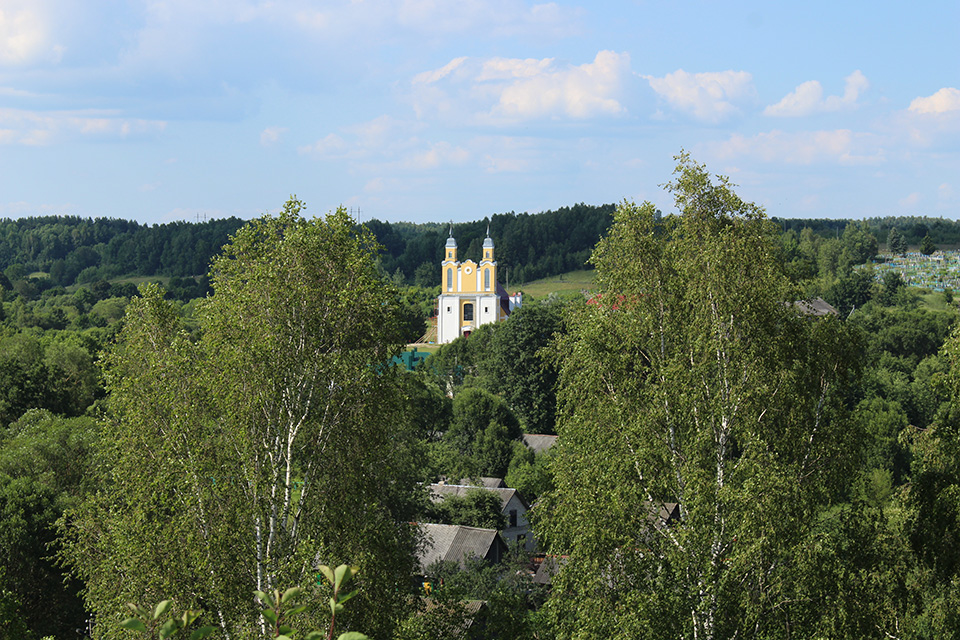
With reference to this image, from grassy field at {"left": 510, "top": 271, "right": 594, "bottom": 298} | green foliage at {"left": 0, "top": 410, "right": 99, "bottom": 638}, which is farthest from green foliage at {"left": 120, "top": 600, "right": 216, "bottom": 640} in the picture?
grassy field at {"left": 510, "top": 271, "right": 594, "bottom": 298}

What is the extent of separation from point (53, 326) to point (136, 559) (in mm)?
85237

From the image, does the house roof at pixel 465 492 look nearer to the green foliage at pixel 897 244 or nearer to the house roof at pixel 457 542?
the house roof at pixel 457 542

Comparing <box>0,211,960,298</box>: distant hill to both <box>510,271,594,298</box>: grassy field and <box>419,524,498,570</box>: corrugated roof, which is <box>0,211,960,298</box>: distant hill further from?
<box>419,524,498,570</box>: corrugated roof

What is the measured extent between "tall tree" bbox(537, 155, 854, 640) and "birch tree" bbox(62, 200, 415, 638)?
10.4 ft

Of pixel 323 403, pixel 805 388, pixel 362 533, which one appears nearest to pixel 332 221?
pixel 323 403

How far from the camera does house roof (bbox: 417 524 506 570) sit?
115 ft

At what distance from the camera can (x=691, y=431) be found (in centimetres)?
1580

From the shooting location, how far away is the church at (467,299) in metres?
101

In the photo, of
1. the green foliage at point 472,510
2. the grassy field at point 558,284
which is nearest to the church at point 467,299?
the grassy field at point 558,284

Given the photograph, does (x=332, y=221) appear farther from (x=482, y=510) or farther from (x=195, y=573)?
(x=482, y=510)

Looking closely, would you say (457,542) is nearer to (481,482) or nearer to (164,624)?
(481,482)

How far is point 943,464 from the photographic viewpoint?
1576 centimetres

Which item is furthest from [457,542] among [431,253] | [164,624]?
[431,253]

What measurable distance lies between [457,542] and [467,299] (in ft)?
219
